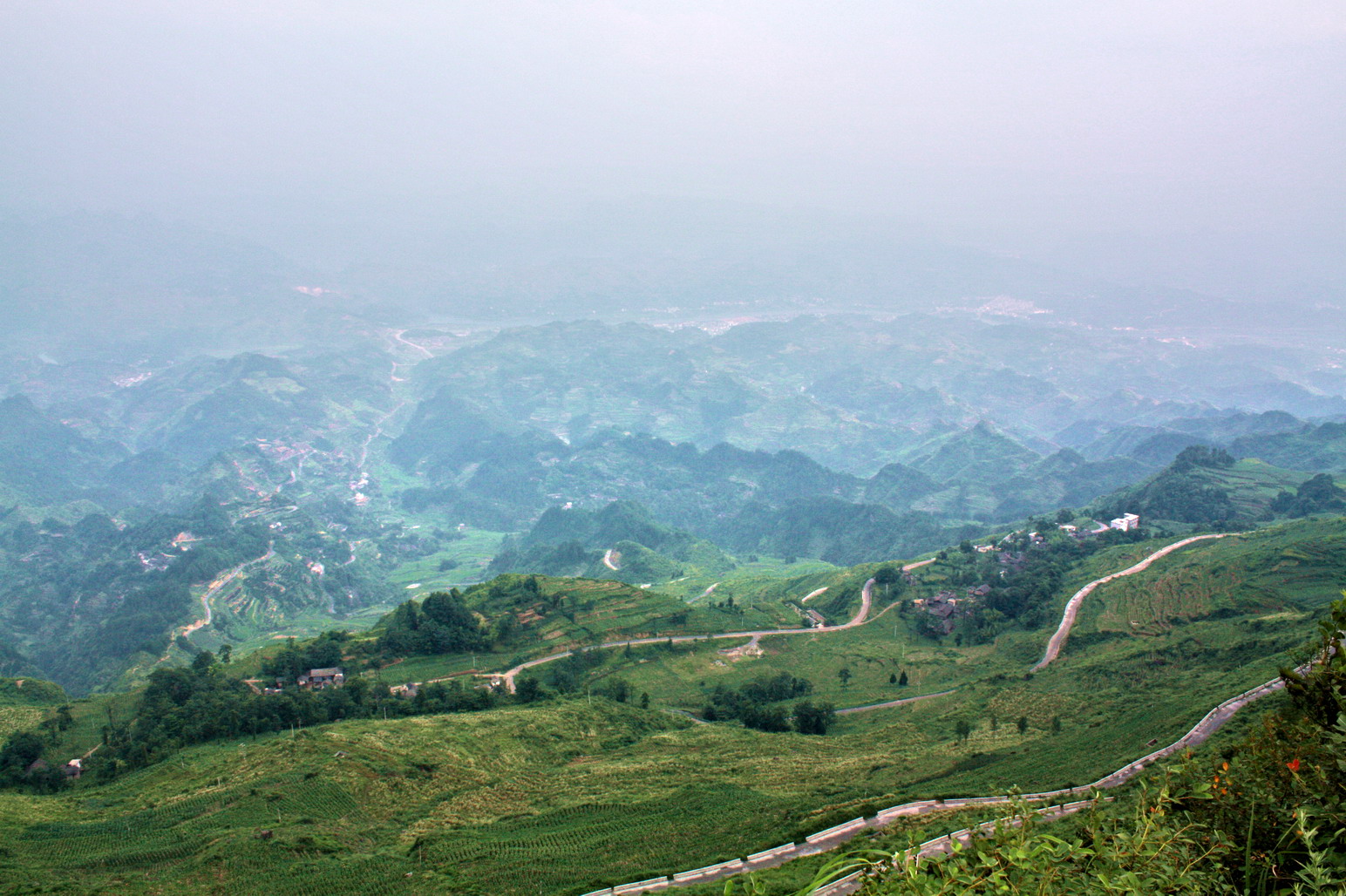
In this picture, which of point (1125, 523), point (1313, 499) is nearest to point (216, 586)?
point (1125, 523)

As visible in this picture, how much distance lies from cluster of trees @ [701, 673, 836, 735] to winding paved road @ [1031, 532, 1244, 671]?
2244 cm

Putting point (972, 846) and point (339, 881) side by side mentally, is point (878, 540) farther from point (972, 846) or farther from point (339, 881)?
point (972, 846)

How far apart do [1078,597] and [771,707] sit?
41.0m

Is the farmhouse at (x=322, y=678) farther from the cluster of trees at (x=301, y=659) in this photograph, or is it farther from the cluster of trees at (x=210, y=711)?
the cluster of trees at (x=210, y=711)

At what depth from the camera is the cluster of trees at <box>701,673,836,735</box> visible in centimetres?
7031

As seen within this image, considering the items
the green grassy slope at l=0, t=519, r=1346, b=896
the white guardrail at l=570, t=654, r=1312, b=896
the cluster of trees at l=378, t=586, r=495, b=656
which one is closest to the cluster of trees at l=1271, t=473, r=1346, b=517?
the green grassy slope at l=0, t=519, r=1346, b=896

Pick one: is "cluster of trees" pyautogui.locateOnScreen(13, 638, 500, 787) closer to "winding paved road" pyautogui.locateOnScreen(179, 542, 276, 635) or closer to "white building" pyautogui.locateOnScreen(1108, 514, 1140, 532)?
"winding paved road" pyautogui.locateOnScreen(179, 542, 276, 635)

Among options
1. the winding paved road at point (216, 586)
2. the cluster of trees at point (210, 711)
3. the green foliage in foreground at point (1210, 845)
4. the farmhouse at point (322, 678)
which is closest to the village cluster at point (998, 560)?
the cluster of trees at point (210, 711)

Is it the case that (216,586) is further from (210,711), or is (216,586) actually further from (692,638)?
(692,638)

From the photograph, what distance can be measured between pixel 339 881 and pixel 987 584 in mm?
90327

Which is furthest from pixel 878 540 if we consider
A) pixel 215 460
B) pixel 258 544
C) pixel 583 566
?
pixel 215 460

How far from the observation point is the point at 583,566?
153750 mm

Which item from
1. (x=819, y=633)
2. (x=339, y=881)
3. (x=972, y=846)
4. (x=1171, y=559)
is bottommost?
(x=819, y=633)

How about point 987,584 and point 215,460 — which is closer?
point 987,584
